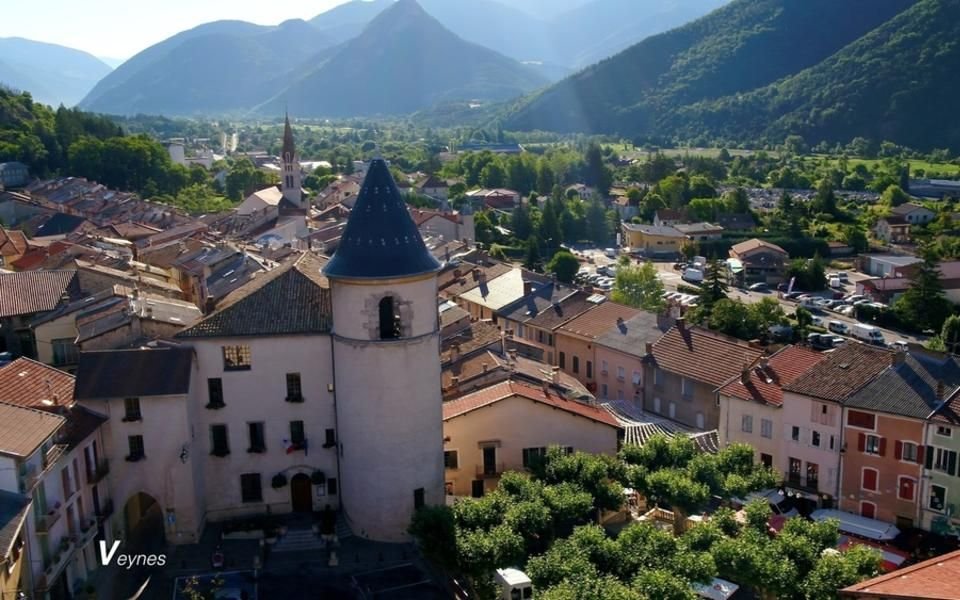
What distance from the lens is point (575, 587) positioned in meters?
31.1

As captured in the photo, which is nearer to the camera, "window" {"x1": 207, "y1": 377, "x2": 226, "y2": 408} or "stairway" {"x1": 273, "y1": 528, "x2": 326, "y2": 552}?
"stairway" {"x1": 273, "y1": 528, "x2": 326, "y2": 552}

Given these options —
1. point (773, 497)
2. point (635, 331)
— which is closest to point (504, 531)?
point (773, 497)

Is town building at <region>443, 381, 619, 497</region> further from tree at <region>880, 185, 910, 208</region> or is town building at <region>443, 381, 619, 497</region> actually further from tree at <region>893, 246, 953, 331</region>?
tree at <region>880, 185, 910, 208</region>

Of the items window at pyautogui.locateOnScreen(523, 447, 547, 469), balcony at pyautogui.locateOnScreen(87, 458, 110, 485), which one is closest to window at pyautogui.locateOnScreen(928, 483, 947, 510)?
window at pyautogui.locateOnScreen(523, 447, 547, 469)

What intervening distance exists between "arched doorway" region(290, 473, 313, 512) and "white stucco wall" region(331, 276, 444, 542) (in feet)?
7.78

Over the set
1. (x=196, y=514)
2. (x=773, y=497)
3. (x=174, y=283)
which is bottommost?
(x=773, y=497)

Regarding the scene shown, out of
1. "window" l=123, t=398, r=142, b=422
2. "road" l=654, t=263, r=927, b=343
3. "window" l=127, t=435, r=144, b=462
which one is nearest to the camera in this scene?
"window" l=123, t=398, r=142, b=422

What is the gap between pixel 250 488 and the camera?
41188 mm

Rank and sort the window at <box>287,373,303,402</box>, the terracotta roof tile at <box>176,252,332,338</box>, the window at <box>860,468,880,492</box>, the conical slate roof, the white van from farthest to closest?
the white van → the window at <box>860,468,880,492</box> → the window at <box>287,373,303,402</box> → the terracotta roof tile at <box>176,252,332,338</box> → the conical slate roof

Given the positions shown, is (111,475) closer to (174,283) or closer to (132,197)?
(174,283)

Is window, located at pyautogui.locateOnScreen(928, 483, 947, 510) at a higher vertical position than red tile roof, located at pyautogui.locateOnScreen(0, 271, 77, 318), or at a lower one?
lower

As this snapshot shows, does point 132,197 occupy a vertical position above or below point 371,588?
above

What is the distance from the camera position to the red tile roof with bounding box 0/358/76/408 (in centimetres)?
3662

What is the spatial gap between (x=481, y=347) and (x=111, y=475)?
2772 cm
